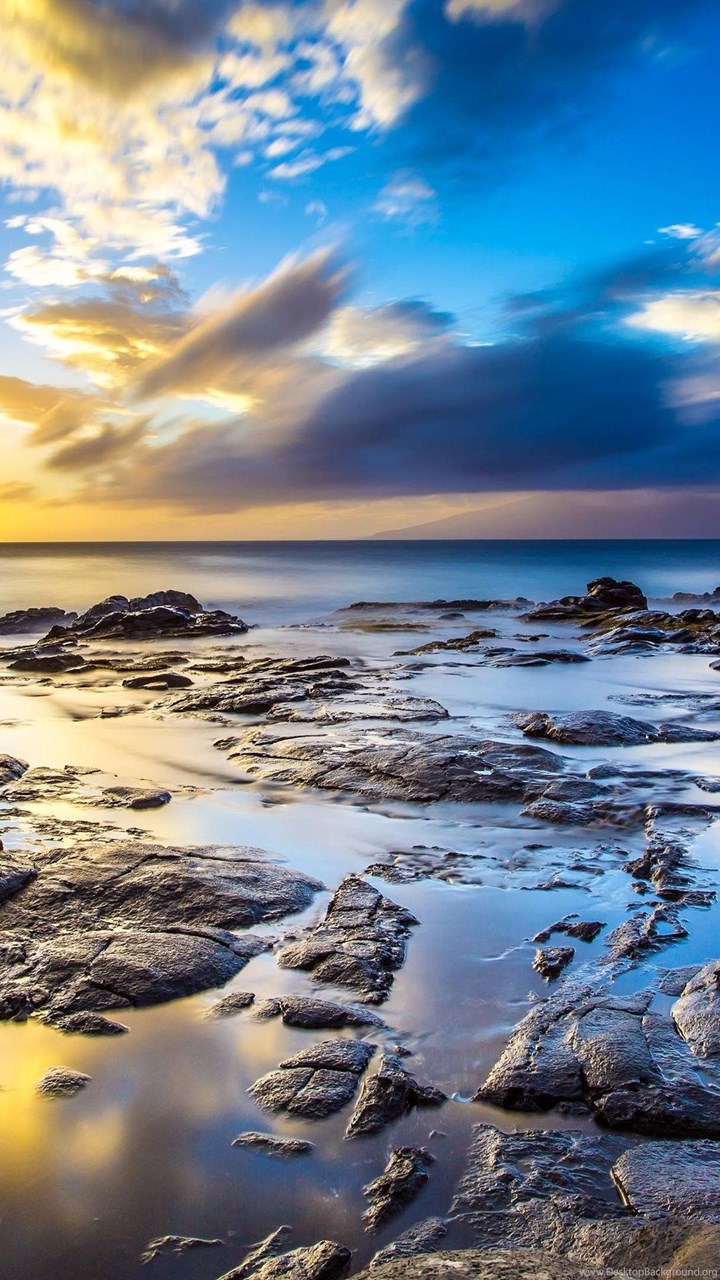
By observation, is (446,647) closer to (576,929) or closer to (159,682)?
(159,682)

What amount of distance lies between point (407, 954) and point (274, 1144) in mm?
1714

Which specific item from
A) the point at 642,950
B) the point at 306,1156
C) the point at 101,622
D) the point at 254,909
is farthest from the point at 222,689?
the point at 101,622

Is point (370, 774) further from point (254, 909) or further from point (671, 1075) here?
point (671, 1075)

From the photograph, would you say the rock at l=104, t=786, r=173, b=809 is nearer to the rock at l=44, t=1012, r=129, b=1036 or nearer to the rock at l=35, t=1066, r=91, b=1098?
the rock at l=44, t=1012, r=129, b=1036

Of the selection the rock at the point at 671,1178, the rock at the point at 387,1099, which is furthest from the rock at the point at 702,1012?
the rock at the point at 387,1099

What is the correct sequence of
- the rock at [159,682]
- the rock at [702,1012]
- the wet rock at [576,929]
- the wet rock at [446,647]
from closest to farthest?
the rock at [702,1012]
the wet rock at [576,929]
the rock at [159,682]
the wet rock at [446,647]

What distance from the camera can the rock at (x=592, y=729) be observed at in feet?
33.3

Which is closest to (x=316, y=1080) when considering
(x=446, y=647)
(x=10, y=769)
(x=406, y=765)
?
(x=406, y=765)

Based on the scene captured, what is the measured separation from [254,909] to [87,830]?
86.9 inches

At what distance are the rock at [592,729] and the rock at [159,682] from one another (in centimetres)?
686

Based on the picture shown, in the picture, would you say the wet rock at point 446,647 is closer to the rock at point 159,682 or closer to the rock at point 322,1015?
the rock at point 159,682

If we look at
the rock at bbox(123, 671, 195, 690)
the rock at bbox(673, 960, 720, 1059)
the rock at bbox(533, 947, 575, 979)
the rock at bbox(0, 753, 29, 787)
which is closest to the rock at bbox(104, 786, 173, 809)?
the rock at bbox(0, 753, 29, 787)

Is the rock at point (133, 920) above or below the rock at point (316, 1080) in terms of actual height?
above

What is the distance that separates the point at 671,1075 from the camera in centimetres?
356
